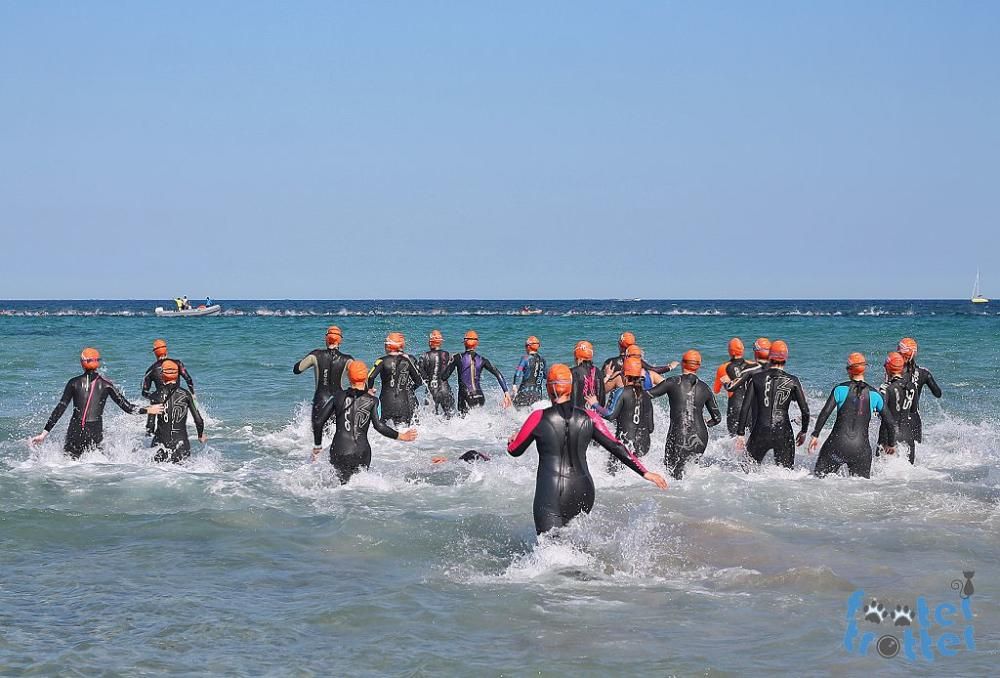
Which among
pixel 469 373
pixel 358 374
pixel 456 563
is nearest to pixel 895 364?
pixel 456 563

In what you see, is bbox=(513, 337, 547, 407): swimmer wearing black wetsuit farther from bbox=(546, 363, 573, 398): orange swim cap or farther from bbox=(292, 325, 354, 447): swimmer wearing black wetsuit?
bbox=(546, 363, 573, 398): orange swim cap

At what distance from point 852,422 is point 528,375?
22.9ft

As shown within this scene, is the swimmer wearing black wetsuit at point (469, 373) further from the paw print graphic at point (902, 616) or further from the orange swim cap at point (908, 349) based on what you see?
the paw print graphic at point (902, 616)

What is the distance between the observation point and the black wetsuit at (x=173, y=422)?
13.1m

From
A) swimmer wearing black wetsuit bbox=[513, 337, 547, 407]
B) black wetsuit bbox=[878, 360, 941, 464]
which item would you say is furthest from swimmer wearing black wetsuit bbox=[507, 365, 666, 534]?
swimmer wearing black wetsuit bbox=[513, 337, 547, 407]

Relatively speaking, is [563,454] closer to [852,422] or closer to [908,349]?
[852,422]

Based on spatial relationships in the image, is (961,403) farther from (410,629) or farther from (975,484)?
(410,629)

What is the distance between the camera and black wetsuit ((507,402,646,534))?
28.5 ft

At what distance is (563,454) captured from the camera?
8758 mm

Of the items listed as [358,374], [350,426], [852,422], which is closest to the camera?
[358,374]

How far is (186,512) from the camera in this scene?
457 inches

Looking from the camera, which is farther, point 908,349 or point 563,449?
point 908,349

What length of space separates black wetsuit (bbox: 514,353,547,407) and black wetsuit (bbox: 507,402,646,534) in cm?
906

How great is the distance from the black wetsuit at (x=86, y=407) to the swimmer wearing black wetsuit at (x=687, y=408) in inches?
271
